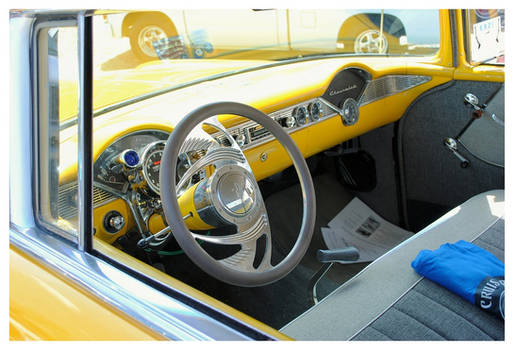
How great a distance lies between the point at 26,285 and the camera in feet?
3.48

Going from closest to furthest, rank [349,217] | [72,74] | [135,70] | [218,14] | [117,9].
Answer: [117,9], [72,74], [135,70], [218,14], [349,217]

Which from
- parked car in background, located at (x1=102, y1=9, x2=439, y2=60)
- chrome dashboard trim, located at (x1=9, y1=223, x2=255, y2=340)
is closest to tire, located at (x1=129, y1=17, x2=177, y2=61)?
parked car in background, located at (x1=102, y1=9, x2=439, y2=60)

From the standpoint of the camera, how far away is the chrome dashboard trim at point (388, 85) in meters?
2.59

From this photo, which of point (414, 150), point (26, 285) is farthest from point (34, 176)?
point (414, 150)

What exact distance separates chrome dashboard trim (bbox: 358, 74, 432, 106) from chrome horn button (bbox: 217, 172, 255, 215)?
128 centimetres

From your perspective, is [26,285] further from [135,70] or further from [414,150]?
[414,150]

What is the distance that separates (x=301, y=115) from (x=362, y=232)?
0.75 meters

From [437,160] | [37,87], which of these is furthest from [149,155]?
[437,160]

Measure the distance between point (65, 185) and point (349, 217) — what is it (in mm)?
1869

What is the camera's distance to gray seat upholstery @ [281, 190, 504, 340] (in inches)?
53.6

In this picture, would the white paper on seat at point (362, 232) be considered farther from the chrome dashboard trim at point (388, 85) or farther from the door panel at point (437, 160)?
the chrome dashboard trim at point (388, 85)

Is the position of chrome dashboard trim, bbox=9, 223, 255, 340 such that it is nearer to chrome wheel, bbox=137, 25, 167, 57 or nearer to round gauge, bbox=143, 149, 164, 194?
round gauge, bbox=143, 149, 164, 194

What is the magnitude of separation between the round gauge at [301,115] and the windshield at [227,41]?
36 cm

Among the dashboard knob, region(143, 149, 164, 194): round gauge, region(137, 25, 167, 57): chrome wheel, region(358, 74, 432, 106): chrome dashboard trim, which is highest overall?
region(137, 25, 167, 57): chrome wheel
